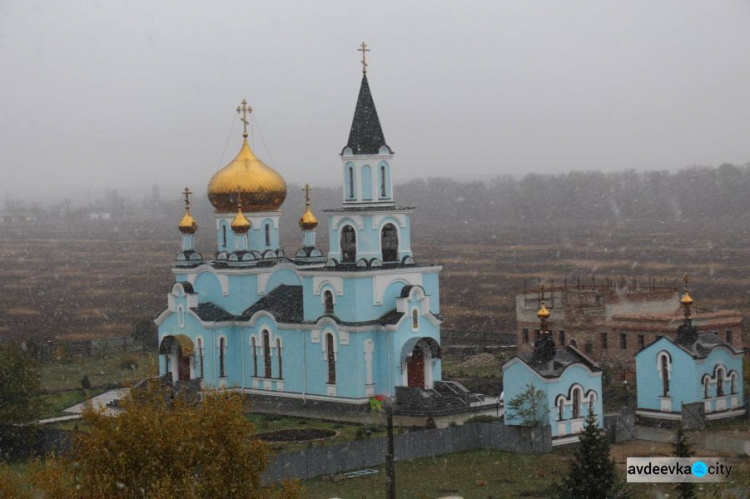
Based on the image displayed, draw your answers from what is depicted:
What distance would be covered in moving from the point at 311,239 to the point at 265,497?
718 inches

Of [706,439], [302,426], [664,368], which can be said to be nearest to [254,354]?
[302,426]

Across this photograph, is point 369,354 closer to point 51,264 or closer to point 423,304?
point 423,304

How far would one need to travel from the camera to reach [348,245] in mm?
28875

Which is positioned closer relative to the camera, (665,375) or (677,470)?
(677,470)

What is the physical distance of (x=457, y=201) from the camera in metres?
148

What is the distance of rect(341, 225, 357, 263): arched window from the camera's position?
28.8 meters

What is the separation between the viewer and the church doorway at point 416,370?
91.1 ft

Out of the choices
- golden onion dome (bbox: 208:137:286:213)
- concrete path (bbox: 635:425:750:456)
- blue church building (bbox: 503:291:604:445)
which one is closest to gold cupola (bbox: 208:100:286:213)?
golden onion dome (bbox: 208:137:286:213)

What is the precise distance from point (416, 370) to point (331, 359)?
1.81 meters

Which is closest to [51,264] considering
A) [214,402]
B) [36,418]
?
[36,418]

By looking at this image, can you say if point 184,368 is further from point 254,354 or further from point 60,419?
point 60,419

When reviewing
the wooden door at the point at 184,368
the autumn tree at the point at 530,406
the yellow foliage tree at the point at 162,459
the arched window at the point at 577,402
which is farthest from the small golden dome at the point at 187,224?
the yellow foliage tree at the point at 162,459

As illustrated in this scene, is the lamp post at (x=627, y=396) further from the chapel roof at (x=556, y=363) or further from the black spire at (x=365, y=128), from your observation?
the black spire at (x=365, y=128)

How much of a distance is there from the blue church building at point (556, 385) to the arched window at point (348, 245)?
5.63 meters
